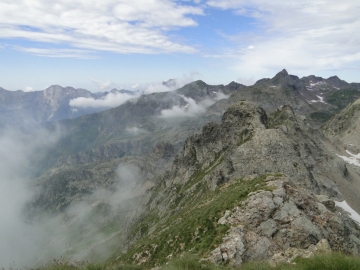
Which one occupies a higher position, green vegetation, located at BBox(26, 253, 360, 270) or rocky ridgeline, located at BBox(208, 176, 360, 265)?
green vegetation, located at BBox(26, 253, 360, 270)

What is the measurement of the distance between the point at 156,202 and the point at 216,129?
4292cm

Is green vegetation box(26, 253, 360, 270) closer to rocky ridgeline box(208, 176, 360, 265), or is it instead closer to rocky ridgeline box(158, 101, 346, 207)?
rocky ridgeline box(208, 176, 360, 265)

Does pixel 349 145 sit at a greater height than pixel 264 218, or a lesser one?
lesser

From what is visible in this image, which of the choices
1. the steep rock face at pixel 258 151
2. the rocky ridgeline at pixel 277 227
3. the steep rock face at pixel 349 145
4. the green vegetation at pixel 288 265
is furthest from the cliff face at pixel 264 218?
the steep rock face at pixel 349 145

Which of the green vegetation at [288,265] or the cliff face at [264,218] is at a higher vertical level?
the green vegetation at [288,265]

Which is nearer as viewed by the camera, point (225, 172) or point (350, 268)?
point (350, 268)

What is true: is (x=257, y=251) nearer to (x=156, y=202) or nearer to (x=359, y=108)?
(x=156, y=202)

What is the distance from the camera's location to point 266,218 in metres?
27.9

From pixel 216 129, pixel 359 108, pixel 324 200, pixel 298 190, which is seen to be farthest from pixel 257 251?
pixel 359 108

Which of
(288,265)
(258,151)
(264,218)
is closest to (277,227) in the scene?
(264,218)

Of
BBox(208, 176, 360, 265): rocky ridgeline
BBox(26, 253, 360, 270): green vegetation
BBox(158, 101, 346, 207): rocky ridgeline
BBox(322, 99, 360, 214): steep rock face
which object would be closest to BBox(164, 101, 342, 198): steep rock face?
BBox(158, 101, 346, 207): rocky ridgeline

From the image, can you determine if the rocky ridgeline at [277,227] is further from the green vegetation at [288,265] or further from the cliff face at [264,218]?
the green vegetation at [288,265]

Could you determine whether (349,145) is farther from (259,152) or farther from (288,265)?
(288,265)

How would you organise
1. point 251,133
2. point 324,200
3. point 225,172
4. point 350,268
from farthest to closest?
point 251,133
point 225,172
point 324,200
point 350,268
